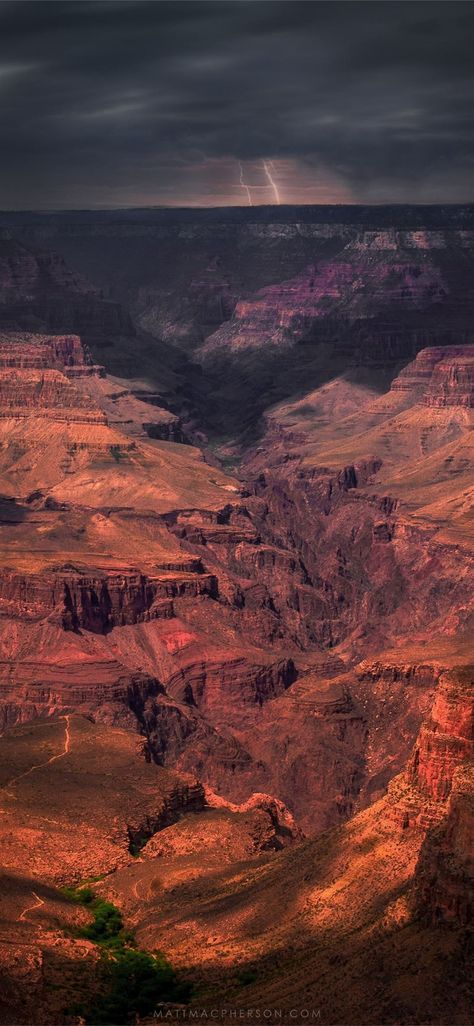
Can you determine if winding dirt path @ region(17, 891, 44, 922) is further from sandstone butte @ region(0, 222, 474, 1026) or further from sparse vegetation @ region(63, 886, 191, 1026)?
sparse vegetation @ region(63, 886, 191, 1026)

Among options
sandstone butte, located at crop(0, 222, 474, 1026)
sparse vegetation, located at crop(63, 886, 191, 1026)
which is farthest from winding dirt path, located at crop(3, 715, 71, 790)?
sparse vegetation, located at crop(63, 886, 191, 1026)

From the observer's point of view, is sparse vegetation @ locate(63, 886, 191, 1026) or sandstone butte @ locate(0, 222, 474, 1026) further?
sparse vegetation @ locate(63, 886, 191, 1026)

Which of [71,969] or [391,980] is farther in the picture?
[71,969]

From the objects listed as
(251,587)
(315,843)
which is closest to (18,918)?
(315,843)

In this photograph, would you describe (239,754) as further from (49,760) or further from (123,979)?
(123,979)

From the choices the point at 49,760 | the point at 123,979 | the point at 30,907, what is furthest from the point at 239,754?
the point at 123,979

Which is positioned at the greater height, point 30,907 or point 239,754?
point 30,907

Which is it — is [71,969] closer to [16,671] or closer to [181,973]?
[181,973]
